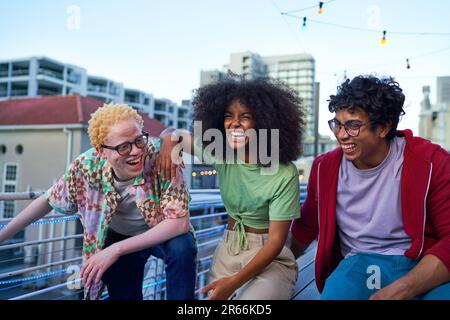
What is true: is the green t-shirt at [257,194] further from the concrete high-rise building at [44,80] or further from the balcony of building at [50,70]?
the balcony of building at [50,70]

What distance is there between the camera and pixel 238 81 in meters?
1.69

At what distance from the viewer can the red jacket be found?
1291 millimetres

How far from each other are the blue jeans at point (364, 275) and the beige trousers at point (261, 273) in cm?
16

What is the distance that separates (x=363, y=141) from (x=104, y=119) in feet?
→ 2.99

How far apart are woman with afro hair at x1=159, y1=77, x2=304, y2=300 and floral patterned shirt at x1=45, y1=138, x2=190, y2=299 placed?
0.08 m

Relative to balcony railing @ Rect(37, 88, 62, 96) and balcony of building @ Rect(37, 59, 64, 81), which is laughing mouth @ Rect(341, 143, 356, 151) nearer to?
balcony of building @ Rect(37, 59, 64, 81)

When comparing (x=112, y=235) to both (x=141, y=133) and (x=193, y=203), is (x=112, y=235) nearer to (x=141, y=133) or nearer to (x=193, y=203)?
(x=141, y=133)

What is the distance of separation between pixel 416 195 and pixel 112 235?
1.14 m

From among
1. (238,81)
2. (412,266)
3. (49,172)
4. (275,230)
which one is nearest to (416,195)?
(412,266)

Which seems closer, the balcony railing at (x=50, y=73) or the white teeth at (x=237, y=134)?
the white teeth at (x=237, y=134)

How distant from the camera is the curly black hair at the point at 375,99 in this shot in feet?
4.56

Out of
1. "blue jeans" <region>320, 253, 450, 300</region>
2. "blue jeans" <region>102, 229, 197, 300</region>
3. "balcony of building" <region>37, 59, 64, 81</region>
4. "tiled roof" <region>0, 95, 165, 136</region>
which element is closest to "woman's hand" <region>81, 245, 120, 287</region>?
"blue jeans" <region>102, 229, 197, 300</region>

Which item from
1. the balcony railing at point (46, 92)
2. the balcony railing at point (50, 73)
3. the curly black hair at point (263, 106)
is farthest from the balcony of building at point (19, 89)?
the curly black hair at point (263, 106)

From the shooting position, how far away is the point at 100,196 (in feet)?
4.75
